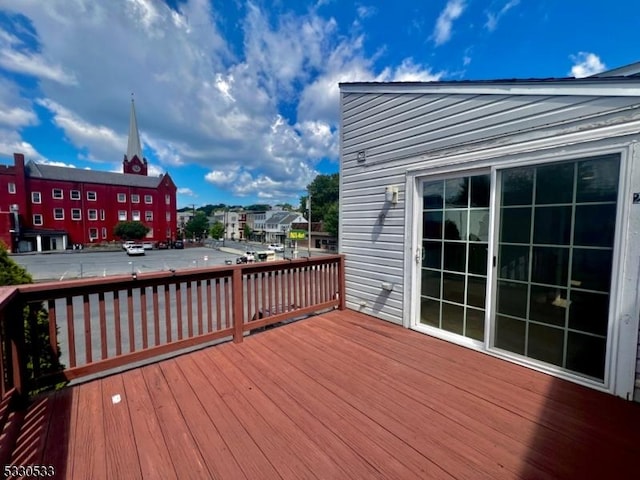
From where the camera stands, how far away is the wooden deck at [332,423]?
1.26m

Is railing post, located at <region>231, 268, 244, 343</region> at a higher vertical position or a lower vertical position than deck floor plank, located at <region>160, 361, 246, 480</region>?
higher

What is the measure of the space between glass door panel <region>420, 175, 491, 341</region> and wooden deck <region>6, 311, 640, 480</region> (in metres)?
0.49

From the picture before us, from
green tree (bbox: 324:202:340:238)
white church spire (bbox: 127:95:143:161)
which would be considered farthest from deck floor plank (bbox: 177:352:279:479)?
white church spire (bbox: 127:95:143:161)

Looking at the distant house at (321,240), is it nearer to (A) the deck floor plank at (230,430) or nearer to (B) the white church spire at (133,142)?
(B) the white church spire at (133,142)

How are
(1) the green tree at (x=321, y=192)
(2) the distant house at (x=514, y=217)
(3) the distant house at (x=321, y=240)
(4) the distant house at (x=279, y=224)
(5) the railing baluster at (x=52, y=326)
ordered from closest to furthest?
(2) the distant house at (x=514, y=217), (5) the railing baluster at (x=52, y=326), (3) the distant house at (x=321, y=240), (1) the green tree at (x=321, y=192), (4) the distant house at (x=279, y=224)

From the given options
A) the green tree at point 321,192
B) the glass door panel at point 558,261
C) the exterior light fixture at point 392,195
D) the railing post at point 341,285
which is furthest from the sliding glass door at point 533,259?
the green tree at point 321,192

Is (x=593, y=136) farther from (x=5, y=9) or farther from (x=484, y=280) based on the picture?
(x=5, y=9)

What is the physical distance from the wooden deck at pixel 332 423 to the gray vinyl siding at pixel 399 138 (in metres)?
1.33

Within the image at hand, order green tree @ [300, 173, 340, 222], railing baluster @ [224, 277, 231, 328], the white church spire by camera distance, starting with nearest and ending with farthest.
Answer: railing baluster @ [224, 277, 231, 328] < the white church spire < green tree @ [300, 173, 340, 222]

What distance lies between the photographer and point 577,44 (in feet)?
13.1

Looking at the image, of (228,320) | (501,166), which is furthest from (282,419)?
(501,166)

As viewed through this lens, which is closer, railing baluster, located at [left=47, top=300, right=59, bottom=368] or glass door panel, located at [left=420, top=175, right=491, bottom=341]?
railing baluster, located at [left=47, top=300, right=59, bottom=368]

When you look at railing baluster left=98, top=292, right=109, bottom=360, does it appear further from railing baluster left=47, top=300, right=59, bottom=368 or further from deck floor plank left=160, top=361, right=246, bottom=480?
deck floor plank left=160, top=361, right=246, bottom=480

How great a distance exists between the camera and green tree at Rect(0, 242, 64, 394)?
1818 millimetres
